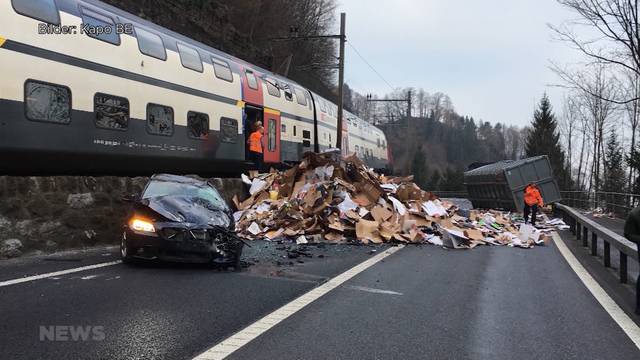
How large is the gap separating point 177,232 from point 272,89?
445 inches

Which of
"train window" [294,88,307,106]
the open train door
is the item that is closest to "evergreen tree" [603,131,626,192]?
"train window" [294,88,307,106]

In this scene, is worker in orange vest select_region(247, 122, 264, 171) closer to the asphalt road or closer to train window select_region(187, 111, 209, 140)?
train window select_region(187, 111, 209, 140)

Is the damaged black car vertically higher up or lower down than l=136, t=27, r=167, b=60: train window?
lower down

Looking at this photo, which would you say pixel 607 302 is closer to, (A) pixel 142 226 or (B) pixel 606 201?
(A) pixel 142 226

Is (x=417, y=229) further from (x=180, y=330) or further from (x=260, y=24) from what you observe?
(x=260, y=24)

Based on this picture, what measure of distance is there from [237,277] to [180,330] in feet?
9.27

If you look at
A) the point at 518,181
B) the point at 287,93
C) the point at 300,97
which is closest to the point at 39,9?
the point at 287,93

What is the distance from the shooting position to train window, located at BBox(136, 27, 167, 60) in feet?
40.2

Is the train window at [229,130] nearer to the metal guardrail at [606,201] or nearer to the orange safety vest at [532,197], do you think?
the orange safety vest at [532,197]

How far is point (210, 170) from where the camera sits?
1558 cm

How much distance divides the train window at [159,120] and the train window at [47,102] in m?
2.35

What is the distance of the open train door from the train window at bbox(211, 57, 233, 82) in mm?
2473

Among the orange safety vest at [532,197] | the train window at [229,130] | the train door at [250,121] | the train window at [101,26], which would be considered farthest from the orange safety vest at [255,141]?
the orange safety vest at [532,197]

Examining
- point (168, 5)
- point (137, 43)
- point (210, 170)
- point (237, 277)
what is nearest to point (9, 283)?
point (237, 277)
